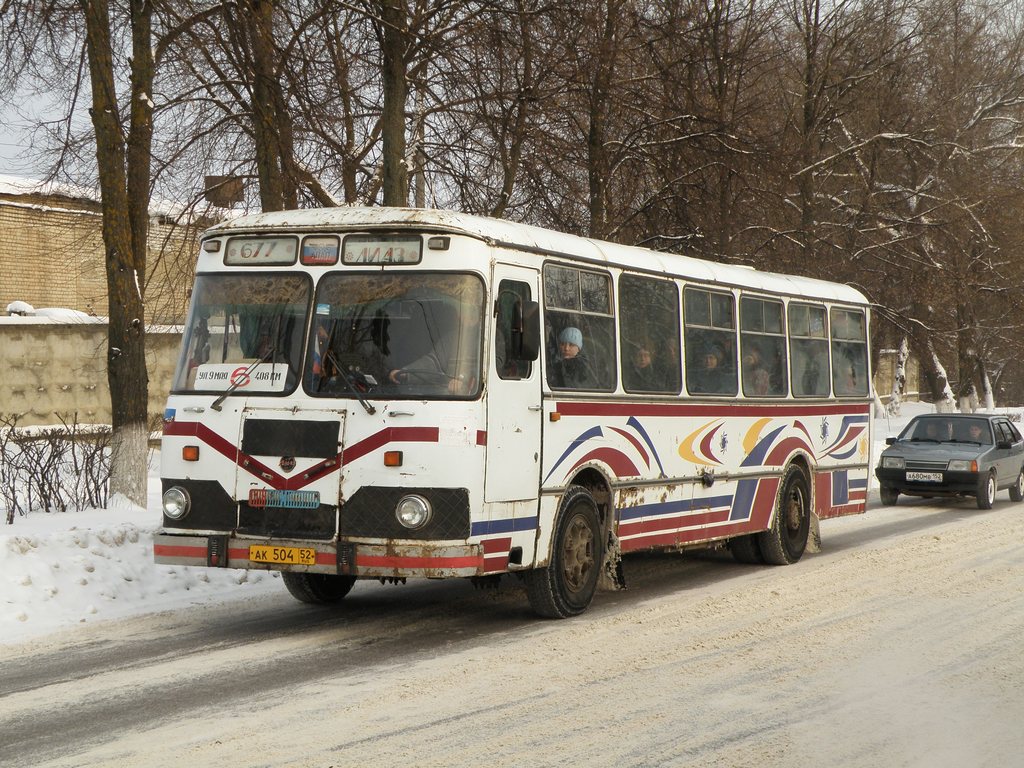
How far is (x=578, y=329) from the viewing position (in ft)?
34.8

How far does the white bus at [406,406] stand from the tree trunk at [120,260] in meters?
5.36

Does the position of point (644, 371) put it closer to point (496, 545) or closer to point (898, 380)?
point (496, 545)

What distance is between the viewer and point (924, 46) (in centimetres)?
3891

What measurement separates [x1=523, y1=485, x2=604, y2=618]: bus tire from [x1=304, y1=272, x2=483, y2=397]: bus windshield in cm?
167

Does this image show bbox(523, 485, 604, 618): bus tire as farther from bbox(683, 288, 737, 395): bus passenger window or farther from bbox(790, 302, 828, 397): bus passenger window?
bbox(790, 302, 828, 397): bus passenger window

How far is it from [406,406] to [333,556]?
1119mm

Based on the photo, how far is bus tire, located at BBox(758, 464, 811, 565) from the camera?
46.9 feet

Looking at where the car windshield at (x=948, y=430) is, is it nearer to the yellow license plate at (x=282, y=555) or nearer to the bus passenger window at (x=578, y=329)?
the bus passenger window at (x=578, y=329)

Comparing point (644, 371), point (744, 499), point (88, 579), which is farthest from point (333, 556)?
point (744, 499)

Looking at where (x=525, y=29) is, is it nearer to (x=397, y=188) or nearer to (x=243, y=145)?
(x=397, y=188)

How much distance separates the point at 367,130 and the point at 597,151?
14.2ft

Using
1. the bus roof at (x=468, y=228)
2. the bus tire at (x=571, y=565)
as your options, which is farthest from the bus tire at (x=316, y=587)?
the bus roof at (x=468, y=228)

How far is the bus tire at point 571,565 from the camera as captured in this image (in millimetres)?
10156

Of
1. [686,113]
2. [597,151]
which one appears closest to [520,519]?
[597,151]
